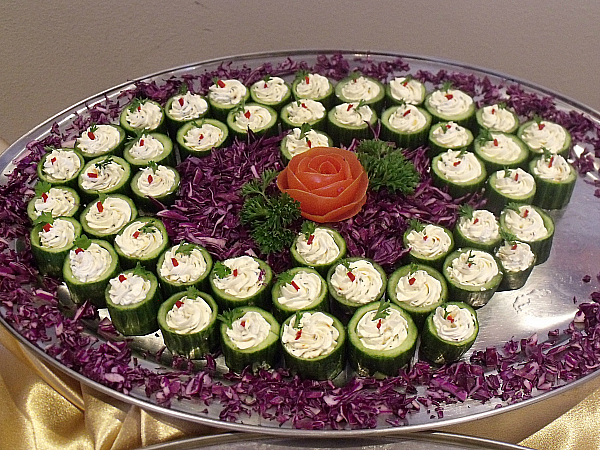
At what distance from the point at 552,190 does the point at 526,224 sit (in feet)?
1.07

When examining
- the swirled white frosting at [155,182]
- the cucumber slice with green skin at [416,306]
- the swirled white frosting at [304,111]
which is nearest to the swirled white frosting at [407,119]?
the swirled white frosting at [304,111]

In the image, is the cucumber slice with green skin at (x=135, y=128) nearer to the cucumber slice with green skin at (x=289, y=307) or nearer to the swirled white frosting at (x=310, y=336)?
the cucumber slice with green skin at (x=289, y=307)

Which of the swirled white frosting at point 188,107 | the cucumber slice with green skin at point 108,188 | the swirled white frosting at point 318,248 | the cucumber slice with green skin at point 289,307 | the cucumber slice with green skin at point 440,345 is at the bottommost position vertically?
the cucumber slice with green skin at point 440,345

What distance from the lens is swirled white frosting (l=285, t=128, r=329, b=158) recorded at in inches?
119

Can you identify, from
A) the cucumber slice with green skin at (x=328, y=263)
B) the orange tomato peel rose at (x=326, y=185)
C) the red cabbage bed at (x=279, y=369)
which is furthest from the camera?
the orange tomato peel rose at (x=326, y=185)

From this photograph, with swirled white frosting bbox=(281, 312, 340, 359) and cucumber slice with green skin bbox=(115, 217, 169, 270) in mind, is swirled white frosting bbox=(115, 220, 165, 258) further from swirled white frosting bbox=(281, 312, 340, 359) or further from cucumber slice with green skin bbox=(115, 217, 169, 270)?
swirled white frosting bbox=(281, 312, 340, 359)

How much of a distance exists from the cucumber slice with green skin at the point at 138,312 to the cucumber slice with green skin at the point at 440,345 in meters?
1.03

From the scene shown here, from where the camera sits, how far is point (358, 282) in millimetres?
2463

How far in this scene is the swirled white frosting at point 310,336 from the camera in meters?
2.25

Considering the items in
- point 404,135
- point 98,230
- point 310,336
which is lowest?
point 310,336

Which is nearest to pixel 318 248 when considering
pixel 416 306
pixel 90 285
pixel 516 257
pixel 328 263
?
pixel 328 263

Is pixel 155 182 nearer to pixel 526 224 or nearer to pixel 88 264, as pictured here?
pixel 88 264

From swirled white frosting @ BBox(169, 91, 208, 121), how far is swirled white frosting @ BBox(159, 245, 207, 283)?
0.92 m

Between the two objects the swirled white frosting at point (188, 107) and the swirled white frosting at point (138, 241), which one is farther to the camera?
the swirled white frosting at point (188, 107)
